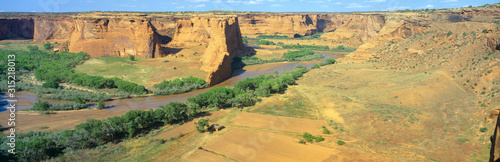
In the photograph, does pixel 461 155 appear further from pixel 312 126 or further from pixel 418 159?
pixel 312 126

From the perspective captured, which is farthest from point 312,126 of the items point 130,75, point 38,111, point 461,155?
point 130,75

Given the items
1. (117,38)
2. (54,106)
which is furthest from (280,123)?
(117,38)

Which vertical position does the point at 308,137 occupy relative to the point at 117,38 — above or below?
below

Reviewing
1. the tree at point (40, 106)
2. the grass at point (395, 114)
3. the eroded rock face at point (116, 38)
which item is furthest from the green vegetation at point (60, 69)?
the grass at point (395, 114)

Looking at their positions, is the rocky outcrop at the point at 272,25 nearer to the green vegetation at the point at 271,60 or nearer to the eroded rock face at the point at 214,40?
the green vegetation at the point at 271,60

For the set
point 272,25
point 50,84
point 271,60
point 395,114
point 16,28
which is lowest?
point 50,84

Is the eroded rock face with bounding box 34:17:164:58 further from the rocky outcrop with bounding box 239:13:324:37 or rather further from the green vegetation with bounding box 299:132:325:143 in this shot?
the rocky outcrop with bounding box 239:13:324:37

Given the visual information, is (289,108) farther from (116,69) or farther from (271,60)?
(271,60)
